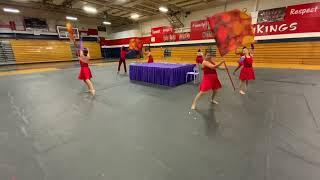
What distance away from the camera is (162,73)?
621 centimetres

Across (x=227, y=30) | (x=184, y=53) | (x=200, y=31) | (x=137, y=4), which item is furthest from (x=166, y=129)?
(x=137, y=4)

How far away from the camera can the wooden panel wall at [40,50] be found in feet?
49.5

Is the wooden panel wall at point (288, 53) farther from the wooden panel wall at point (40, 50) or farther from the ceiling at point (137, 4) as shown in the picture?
the wooden panel wall at point (40, 50)

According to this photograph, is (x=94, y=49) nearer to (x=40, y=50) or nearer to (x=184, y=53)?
(x=40, y=50)

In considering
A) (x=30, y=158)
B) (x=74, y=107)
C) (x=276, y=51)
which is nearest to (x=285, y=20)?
(x=276, y=51)

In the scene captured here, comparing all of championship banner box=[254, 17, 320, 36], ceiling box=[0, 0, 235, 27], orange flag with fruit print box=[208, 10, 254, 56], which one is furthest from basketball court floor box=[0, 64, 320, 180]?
ceiling box=[0, 0, 235, 27]

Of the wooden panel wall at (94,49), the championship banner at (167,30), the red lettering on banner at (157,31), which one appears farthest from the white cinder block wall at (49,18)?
the championship banner at (167,30)

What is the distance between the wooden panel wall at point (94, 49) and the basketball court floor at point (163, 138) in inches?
682

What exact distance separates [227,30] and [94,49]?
20.6m

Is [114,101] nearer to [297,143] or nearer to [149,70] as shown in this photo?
[149,70]

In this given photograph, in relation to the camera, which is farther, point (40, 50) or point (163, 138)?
point (40, 50)

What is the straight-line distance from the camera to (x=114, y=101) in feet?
14.9

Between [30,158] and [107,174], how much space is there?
1.15 meters

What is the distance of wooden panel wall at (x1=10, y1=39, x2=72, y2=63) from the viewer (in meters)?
15.1
